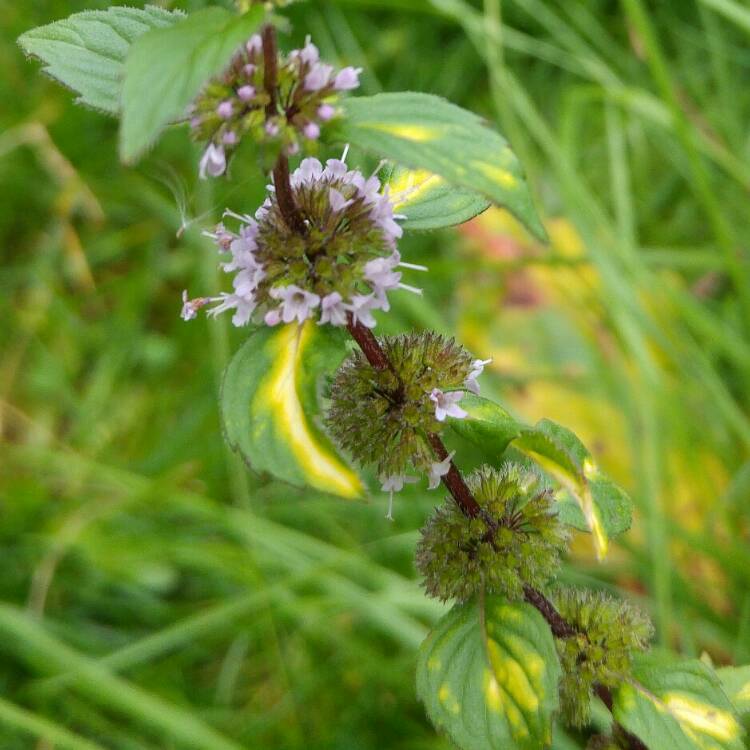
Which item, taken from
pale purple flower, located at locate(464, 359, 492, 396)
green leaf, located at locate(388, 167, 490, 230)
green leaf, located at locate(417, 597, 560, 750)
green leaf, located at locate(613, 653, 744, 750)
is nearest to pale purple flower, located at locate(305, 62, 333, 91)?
green leaf, located at locate(388, 167, 490, 230)

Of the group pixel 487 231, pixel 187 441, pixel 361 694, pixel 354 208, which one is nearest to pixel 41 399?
pixel 187 441

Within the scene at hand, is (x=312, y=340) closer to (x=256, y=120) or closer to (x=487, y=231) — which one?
(x=256, y=120)

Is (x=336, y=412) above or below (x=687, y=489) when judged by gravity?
above

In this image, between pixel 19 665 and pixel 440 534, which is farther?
pixel 19 665

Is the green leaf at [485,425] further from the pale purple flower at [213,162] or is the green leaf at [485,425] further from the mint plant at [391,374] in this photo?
the pale purple flower at [213,162]

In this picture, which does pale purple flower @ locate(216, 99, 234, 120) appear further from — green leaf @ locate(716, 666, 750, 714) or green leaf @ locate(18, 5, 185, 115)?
green leaf @ locate(716, 666, 750, 714)

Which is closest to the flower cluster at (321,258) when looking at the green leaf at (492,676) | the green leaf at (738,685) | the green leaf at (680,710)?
the green leaf at (492,676)

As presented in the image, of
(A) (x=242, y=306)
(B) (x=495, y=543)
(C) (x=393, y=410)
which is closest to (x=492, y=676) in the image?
(B) (x=495, y=543)
